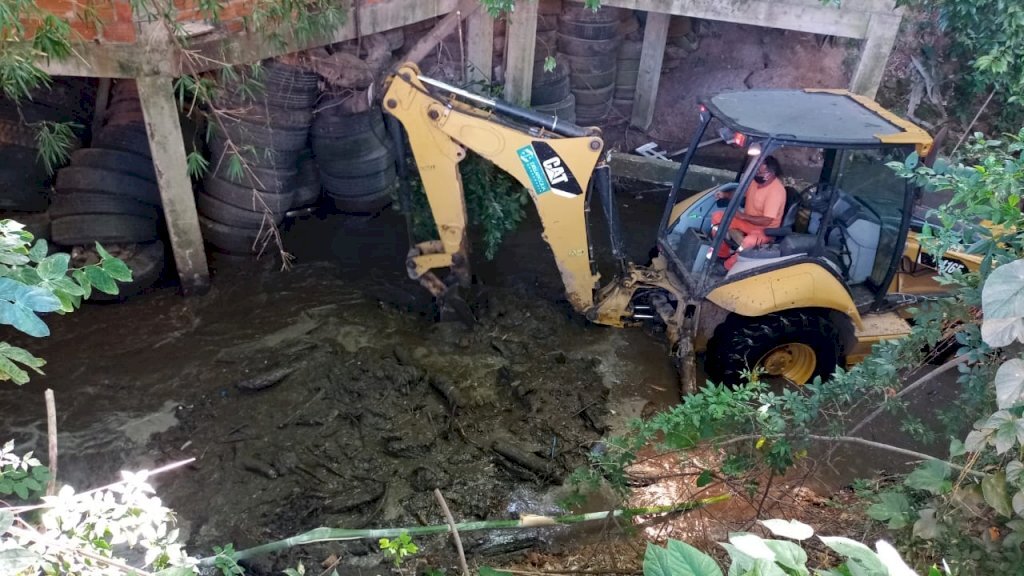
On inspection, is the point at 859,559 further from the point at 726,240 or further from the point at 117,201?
the point at 117,201

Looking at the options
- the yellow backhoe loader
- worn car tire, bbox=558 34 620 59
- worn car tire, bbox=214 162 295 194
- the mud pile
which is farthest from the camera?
worn car tire, bbox=558 34 620 59

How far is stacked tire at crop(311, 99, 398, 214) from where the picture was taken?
6309 mm

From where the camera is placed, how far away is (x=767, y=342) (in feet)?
15.9

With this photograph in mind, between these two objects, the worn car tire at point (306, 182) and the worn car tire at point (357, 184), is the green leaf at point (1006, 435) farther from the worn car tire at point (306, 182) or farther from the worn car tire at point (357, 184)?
the worn car tire at point (306, 182)

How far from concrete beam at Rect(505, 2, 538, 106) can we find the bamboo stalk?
183 inches

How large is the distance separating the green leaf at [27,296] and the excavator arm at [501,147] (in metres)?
3.38

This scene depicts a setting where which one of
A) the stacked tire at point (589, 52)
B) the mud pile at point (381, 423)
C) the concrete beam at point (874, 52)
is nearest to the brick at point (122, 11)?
the mud pile at point (381, 423)

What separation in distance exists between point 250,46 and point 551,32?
374 cm

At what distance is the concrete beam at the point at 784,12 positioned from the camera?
6.45 m

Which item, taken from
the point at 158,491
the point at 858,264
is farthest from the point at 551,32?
the point at 158,491

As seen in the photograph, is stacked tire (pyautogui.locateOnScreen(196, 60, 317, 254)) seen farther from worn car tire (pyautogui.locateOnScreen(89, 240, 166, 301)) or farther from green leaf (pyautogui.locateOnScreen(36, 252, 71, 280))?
green leaf (pyautogui.locateOnScreen(36, 252, 71, 280))

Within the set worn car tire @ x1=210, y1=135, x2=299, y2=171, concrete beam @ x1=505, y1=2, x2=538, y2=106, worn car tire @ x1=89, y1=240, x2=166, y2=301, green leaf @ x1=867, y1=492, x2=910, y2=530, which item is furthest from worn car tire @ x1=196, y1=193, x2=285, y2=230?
green leaf @ x1=867, y1=492, x2=910, y2=530

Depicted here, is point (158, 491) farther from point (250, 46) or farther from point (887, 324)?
point (887, 324)

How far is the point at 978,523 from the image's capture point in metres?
2.33
